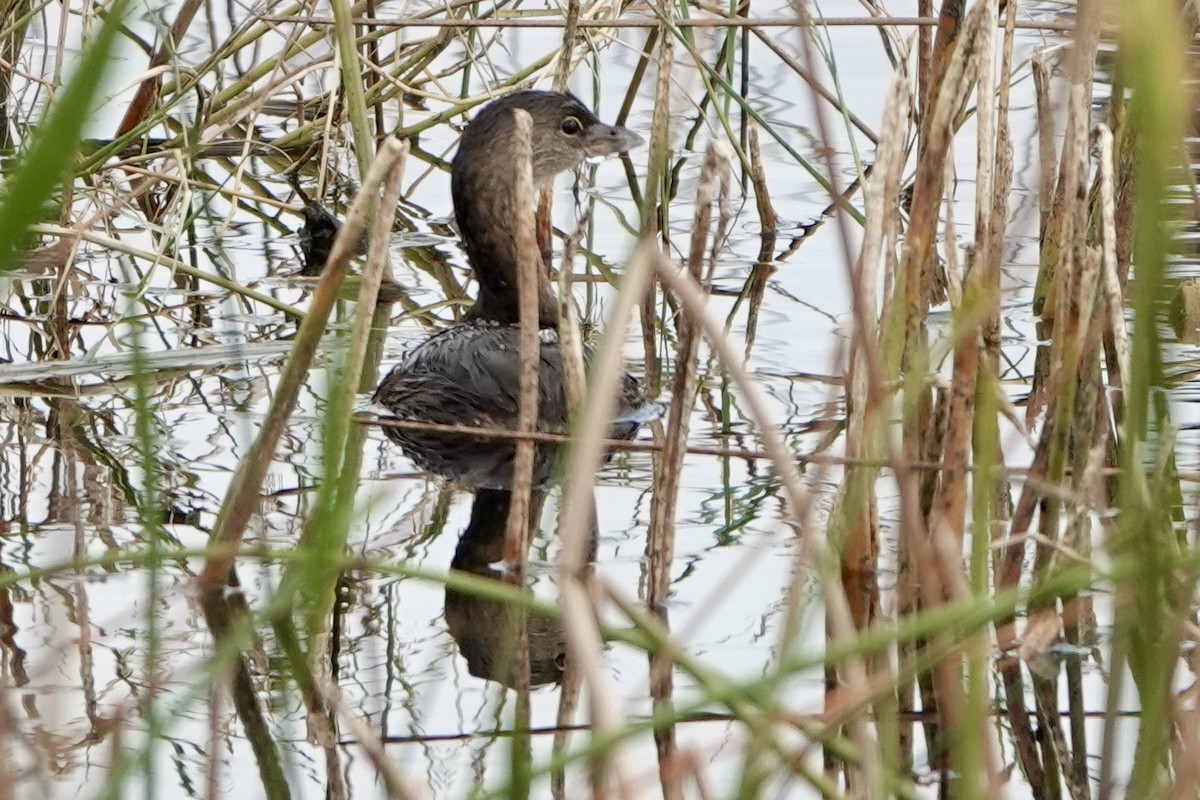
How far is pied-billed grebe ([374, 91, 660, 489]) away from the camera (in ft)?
16.3

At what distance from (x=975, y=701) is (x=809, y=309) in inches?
154

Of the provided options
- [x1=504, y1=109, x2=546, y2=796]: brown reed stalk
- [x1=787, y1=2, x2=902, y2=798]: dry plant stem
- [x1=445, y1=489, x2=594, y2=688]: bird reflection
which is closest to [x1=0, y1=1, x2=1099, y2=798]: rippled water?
[x1=445, y1=489, x2=594, y2=688]: bird reflection

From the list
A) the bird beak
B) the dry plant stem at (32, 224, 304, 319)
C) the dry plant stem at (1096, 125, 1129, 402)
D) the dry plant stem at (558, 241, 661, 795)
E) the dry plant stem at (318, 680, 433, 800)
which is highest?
the bird beak

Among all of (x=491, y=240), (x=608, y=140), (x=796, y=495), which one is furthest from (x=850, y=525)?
(x=608, y=140)

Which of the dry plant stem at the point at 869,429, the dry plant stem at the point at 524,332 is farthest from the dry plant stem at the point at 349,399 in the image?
the dry plant stem at the point at 869,429

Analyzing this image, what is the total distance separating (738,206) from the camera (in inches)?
282

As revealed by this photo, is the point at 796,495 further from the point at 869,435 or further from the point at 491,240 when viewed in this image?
the point at 491,240

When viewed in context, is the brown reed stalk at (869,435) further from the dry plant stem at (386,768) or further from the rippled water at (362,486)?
the dry plant stem at (386,768)

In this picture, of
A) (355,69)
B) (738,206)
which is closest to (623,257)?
(738,206)

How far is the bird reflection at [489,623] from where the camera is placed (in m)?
3.34

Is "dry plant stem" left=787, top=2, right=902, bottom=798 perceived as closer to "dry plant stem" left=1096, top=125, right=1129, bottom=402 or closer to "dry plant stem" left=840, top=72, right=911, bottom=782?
"dry plant stem" left=840, top=72, right=911, bottom=782

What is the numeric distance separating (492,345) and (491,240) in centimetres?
85

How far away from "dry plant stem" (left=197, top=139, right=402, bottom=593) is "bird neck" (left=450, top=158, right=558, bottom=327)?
10.3 ft

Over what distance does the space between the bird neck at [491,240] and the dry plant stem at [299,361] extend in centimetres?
314
